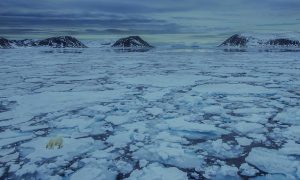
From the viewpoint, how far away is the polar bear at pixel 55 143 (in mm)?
3195

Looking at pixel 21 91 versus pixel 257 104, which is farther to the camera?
pixel 21 91

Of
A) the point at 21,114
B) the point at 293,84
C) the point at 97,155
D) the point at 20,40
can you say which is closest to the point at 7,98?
the point at 21,114

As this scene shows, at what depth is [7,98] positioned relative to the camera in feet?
18.3

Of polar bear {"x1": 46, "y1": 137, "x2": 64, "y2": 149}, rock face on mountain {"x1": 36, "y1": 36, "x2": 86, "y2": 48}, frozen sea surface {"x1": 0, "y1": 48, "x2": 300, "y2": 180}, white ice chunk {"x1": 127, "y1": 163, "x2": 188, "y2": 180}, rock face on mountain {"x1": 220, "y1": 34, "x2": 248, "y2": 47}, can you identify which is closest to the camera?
white ice chunk {"x1": 127, "y1": 163, "x2": 188, "y2": 180}

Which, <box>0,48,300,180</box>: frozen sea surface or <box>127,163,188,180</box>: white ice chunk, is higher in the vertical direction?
<box>0,48,300,180</box>: frozen sea surface

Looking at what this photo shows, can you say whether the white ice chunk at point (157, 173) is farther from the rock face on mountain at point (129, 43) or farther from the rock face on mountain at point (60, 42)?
the rock face on mountain at point (60, 42)

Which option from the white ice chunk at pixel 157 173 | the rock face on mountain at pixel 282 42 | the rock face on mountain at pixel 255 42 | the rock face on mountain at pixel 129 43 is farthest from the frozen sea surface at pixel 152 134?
the rock face on mountain at pixel 282 42

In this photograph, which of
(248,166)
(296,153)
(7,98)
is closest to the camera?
(248,166)

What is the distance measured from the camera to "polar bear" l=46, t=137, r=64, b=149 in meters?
3.20

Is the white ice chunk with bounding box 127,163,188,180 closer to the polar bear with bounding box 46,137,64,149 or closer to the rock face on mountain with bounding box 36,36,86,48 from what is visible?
the polar bear with bounding box 46,137,64,149

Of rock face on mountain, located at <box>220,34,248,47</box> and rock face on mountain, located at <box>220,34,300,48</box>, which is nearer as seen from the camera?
rock face on mountain, located at <box>220,34,300,48</box>

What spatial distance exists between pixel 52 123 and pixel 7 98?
1.96 m

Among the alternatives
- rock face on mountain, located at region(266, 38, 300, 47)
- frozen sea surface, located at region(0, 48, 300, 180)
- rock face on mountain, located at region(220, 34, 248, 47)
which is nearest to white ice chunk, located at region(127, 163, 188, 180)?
frozen sea surface, located at region(0, 48, 300, 180)

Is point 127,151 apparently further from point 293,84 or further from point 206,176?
point 293,84
